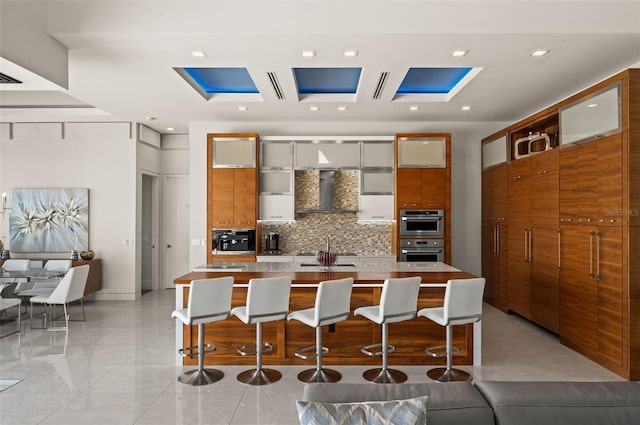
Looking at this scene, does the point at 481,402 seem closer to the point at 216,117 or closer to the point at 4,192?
the point at 216,117

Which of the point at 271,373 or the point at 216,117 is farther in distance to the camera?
the point at 216,117

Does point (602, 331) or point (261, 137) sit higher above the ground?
point (261, 137)

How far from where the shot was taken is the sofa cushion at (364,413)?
4.94 feet

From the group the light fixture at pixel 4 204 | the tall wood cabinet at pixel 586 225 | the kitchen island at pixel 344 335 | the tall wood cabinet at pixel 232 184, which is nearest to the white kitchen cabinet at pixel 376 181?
the tall wood cabinet at pixel 232 184

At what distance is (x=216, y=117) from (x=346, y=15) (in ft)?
12.5

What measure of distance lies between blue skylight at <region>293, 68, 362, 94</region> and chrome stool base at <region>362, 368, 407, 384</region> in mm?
3383

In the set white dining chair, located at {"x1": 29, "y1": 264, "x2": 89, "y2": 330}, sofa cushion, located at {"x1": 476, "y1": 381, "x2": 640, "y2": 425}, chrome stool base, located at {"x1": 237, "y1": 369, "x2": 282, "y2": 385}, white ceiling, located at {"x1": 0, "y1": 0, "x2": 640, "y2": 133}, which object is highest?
white ceiling, located at {"x1": 0, "y1": 0, "x2": 640, "y2": 133}

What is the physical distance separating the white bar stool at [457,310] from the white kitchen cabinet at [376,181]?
10.4ft

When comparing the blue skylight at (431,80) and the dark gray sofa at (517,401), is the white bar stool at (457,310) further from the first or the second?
the blue skylight at (431,80)

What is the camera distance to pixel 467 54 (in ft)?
13.5

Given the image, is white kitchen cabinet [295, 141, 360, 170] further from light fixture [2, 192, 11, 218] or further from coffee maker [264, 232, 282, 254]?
light fixture [2, 192, 11, 218]

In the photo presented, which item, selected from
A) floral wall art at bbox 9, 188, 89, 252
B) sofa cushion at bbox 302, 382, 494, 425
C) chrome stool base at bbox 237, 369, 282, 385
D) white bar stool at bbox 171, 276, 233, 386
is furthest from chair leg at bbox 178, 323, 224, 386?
floral wall art at bbox 9, 188, 89, 252

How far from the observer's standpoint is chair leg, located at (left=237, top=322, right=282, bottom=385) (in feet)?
12.3

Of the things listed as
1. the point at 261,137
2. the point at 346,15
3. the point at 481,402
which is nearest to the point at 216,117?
the point at 261,137
